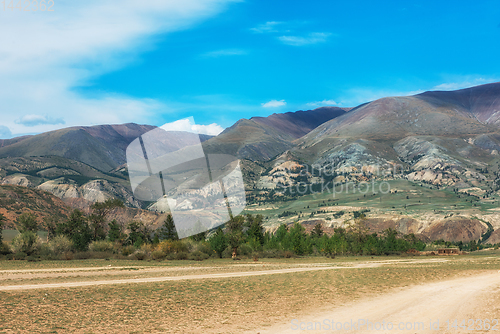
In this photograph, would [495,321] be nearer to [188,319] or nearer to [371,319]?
[371,319]

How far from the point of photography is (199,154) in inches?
748

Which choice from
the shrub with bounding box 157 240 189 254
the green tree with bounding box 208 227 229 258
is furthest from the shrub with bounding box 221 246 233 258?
the shrub with bounding box 157 240 189 254

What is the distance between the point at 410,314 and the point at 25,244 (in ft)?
201

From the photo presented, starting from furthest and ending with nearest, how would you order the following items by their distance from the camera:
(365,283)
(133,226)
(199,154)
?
(133,226), (365,283), (199,154)

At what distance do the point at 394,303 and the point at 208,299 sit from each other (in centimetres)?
1011

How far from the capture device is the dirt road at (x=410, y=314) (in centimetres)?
1524

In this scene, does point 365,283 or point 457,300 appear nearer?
point 457,300

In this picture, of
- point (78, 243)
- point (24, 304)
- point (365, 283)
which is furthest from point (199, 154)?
point (78, 243)

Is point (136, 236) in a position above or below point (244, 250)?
above

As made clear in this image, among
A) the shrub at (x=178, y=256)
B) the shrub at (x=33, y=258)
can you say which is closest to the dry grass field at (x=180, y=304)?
the shrub at (x=33, y=258)

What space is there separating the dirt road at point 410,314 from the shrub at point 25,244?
5771 centimetres

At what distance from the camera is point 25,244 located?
202 feet

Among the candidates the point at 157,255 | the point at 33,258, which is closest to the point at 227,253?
the point at 157,255

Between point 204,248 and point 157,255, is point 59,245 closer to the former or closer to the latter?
point 157,255
